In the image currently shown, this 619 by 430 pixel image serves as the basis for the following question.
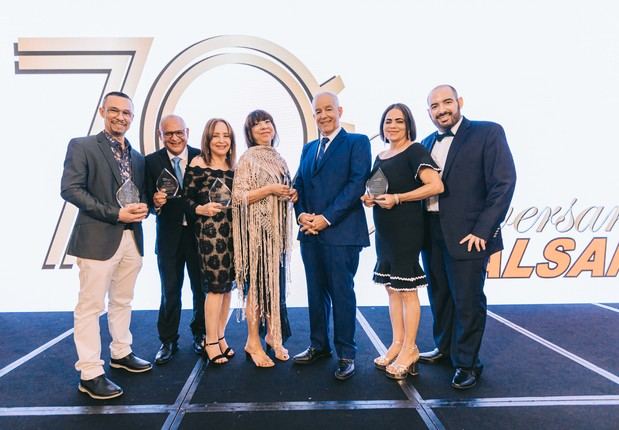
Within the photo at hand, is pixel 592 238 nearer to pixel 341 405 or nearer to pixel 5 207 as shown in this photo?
pixel 341 405

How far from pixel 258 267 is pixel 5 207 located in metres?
2.80

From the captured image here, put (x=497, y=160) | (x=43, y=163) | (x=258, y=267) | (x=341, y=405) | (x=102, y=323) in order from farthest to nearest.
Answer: (x=43, y=163) < (x=102, y=323) < (x=258, y=267) < (x=497, y=160) < (x=341, y=405)

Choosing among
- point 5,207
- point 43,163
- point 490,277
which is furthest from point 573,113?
point 5,207

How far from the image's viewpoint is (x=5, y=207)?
144 inches

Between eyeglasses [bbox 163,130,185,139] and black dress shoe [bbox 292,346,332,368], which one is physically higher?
eyeglasses [bbox 163,130,185,139]

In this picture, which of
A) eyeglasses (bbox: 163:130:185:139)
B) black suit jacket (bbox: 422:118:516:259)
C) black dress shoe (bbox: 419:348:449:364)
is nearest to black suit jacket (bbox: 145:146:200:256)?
eyeglasses (bbox: 163:130:185:139)

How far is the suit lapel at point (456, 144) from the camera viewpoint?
86.6 inches

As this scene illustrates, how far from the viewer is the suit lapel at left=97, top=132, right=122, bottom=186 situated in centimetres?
217

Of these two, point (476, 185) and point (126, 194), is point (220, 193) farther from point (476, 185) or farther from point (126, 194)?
point (476, 185)

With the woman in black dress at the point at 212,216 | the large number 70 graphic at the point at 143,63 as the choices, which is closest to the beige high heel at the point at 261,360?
the woman in black dress at the point at 212,216

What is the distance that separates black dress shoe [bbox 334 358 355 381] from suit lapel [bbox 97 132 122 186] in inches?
62.7

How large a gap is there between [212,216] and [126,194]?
49 cm

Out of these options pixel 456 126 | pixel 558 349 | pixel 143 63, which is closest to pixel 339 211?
pixel 456 126

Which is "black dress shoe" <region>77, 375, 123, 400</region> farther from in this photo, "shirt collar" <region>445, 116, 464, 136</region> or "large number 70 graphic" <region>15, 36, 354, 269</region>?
"shirt collar" <region>445, 116, 464, 136</region>
